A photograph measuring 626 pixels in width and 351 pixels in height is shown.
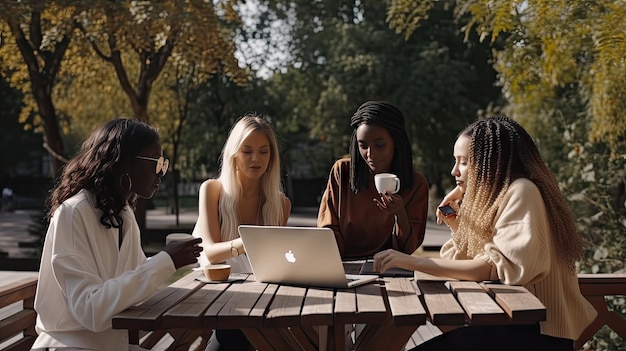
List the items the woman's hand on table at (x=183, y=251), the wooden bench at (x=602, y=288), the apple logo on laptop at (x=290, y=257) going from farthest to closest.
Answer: the wooden bench at (x=602, y=288), the apple logo on laptop at (x=290, y=257), the woman's hand on table at (x=183, y=251)

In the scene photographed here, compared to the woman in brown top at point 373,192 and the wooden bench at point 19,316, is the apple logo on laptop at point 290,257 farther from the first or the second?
the wooden bench at point 19,316

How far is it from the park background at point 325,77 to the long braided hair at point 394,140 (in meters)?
1.70

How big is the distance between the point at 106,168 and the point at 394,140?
1.66m

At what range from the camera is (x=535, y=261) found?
276 cm

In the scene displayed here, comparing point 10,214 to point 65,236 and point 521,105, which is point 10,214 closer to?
point 521,105

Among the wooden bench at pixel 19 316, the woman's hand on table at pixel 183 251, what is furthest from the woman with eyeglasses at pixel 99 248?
the wooden bench at pixel 19 316

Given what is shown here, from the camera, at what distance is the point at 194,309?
8.69 ft

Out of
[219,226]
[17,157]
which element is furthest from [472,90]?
[219,226]

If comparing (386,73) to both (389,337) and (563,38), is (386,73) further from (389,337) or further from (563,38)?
(389,337)

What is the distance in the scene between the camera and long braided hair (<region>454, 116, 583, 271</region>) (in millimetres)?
2854

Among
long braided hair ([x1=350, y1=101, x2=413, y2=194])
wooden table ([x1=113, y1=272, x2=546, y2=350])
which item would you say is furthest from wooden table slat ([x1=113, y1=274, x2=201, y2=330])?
long braided hair ([x1=350, y1=101, x2=413, y2=194])

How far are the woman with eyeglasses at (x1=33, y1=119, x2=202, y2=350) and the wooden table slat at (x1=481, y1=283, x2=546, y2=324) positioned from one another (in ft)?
3.47

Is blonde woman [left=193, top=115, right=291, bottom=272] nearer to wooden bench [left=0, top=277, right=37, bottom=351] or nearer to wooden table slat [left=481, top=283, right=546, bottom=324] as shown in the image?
wooden bench [left=0, top=277, right=37, bottom=351]

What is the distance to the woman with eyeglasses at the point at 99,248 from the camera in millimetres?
2582
